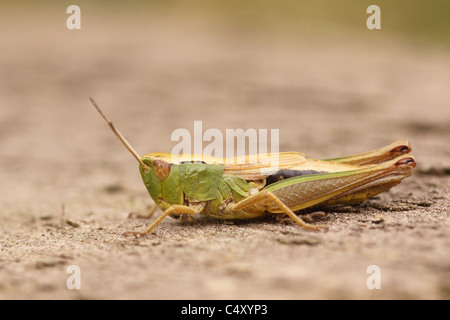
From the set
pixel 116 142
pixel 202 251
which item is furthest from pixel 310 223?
pixel 116 142

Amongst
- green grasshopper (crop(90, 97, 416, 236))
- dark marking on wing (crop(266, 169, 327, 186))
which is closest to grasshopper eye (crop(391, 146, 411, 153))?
green grasshopper (crop(90, 97, 416, 236))

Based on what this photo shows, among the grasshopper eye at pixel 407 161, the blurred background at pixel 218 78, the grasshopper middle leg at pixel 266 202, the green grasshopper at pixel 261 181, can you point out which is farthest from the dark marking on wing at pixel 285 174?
the blurred background at pixel 218 78

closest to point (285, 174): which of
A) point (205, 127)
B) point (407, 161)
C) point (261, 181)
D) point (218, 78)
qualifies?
point (261, 181)

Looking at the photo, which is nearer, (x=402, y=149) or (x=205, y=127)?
(x=402, y=149)

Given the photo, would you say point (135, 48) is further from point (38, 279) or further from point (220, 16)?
point (38, 279)

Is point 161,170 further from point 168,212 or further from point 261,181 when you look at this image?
point 261,181

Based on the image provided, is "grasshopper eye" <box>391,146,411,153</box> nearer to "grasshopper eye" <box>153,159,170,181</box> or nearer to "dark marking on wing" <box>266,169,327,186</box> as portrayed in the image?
"dark marking on wing" <box>266,169,327,186</box>

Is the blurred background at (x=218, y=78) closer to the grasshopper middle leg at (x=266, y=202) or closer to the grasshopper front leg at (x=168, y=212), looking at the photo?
the grasshopper middle leg at (x=266, y=202)
